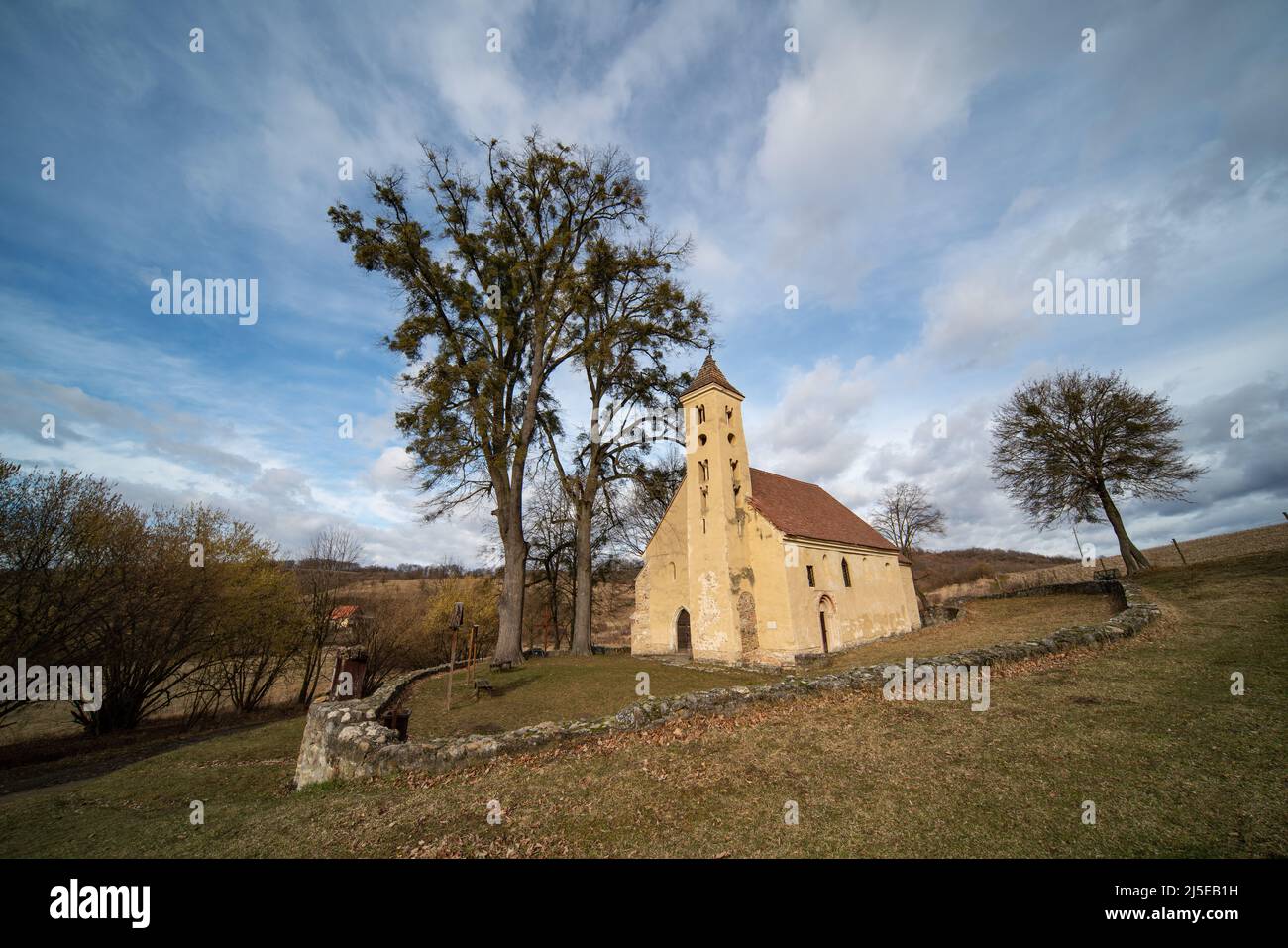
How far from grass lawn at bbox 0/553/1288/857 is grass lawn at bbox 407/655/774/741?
3.09 m

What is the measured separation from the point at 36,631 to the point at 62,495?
3659 millimetres

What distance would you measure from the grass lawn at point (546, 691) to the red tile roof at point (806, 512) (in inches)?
293

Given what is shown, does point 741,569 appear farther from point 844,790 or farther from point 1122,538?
point 1122,538

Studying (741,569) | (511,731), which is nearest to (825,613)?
(741,569)

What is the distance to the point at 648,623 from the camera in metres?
24.0

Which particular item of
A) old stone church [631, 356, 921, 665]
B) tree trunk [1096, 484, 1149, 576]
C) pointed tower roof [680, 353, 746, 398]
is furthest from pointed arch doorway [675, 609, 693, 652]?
tree trunk [1096, 484, 1149, 576]

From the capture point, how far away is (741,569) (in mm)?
20703

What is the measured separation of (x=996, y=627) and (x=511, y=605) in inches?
761

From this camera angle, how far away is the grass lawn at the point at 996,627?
16.0 meters

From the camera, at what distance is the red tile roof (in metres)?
22.0

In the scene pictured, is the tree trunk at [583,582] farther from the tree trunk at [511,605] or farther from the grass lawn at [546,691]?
the tree trunk at [511,605]

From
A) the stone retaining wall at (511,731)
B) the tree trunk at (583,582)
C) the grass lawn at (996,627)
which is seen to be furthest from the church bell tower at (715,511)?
the stone retaining wall at (511,731)

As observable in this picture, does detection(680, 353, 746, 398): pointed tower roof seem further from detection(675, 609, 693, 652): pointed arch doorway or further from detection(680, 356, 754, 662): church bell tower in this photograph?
detection(675, 609, 693, 652): pointed arch doorway
